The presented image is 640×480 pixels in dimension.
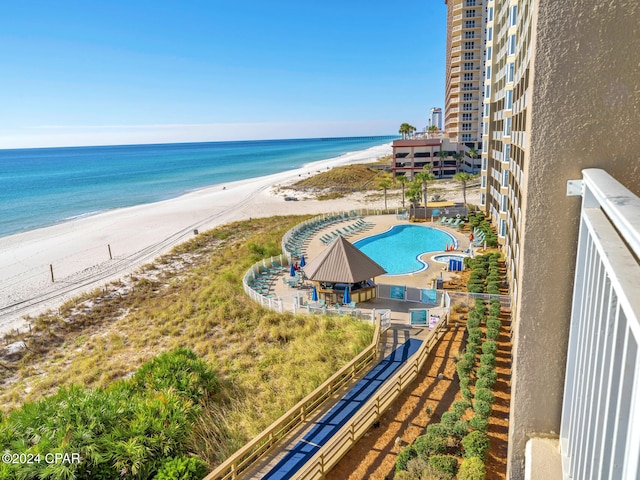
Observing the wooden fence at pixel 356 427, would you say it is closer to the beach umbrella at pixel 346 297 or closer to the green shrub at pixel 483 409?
the green shrub at pixel 483 409

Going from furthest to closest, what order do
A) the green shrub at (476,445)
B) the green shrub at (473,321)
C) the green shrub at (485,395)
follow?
the green shrub at (473,321)
the green shrub at (485,395)
the green shrub at (476,445)

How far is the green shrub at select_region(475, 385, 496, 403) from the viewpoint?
34.7 feet

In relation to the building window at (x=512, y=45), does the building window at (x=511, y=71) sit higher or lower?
lower

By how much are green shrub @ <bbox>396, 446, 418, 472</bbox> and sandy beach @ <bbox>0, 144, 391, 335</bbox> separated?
25397 mm

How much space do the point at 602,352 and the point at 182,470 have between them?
889 cm

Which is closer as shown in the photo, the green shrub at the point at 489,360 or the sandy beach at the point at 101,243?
the green shrub at the point at 489,360

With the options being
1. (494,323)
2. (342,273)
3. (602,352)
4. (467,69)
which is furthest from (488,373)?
(467,69)

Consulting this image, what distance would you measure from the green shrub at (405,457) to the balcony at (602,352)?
5100mm

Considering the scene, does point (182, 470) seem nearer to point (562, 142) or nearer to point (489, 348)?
point (562, 142)

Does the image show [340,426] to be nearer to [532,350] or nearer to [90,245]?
[532,350]

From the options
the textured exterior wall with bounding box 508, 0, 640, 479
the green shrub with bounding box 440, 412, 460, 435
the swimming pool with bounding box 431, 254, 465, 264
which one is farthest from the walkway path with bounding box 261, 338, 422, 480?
the swimming pool with bounding box 431, 254, 465, 264

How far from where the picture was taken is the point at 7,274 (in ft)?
123

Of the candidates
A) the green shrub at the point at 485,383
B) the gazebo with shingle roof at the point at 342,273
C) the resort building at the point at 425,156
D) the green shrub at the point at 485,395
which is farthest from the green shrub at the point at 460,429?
the resort building at the point at 425,156

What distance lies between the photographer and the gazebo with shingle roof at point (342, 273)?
21469 mm
